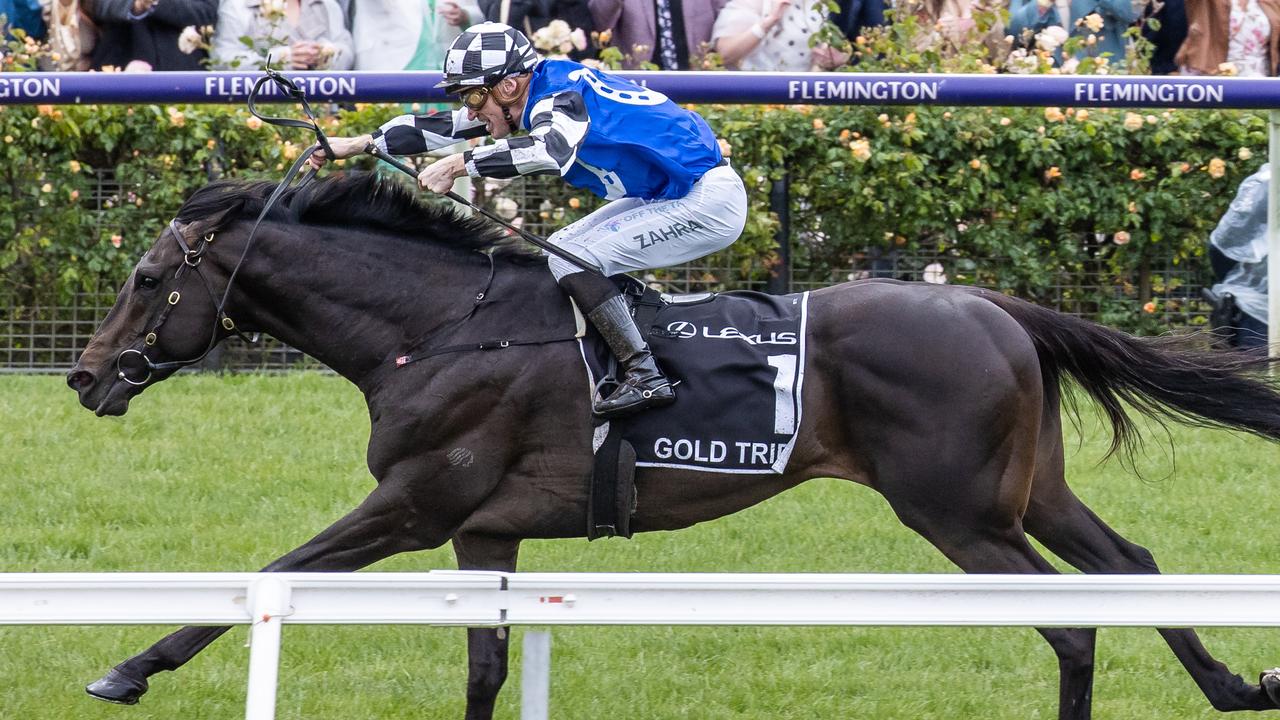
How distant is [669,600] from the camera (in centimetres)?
314

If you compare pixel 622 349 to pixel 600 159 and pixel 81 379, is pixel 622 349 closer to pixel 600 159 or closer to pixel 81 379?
pixel 600 159

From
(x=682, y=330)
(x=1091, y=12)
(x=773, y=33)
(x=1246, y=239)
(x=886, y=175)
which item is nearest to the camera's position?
(x=682, y=330)

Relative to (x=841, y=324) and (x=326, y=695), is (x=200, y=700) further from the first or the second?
(x=841, y=324)

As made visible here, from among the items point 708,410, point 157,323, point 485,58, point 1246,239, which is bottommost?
point 1246,239

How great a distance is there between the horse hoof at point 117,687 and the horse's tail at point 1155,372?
7.75ft

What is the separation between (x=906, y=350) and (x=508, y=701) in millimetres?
1545

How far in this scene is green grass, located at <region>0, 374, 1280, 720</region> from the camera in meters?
4.54

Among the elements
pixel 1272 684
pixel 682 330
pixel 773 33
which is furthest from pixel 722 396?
pixel 773 33

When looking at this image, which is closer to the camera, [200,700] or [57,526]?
[200,700]

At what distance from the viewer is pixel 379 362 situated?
4.19m

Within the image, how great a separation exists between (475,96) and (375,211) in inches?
17.8

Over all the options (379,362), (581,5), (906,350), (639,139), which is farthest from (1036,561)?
(581,5)

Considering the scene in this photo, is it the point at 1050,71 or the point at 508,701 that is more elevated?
the point at 1050,71

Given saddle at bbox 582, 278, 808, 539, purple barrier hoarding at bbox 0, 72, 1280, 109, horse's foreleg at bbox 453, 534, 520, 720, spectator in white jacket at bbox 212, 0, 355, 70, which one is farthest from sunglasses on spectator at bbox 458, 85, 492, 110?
spectator in white jacket at bbox 212, 0, 355, 70
